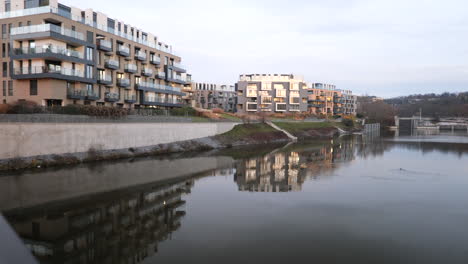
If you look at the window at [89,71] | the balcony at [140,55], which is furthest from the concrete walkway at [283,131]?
the window at [89,71]

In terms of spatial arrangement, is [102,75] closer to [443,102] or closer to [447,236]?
[447,236]

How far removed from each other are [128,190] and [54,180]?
684 centimetres

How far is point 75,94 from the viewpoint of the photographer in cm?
4747

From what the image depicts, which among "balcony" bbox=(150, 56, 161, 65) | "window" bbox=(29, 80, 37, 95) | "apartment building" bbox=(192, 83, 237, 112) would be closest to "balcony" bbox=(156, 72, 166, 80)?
"balcony" bbox=(150, 56, 161, 65)

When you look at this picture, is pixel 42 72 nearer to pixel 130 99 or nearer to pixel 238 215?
pixel 130 99

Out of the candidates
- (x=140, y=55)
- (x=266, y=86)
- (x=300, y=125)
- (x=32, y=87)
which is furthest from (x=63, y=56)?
(x=266, y=86)

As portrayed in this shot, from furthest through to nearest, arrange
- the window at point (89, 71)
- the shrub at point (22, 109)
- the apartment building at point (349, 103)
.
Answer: the apartment building at point (349, 103) → the window at point (89, 71) → the shrub at point (22, 109)

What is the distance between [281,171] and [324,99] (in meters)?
121

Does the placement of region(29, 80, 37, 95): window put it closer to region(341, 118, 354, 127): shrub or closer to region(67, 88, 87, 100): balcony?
region(67, 88, 87, 100): balcony

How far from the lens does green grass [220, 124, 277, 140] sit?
6324 centimetres

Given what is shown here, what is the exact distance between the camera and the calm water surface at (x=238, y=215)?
14.3 m

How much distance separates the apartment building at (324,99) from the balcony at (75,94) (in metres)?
105

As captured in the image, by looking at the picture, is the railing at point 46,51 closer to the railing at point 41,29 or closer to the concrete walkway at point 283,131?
the railing at point 41,29

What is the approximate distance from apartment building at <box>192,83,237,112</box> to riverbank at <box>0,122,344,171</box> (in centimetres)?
5684
